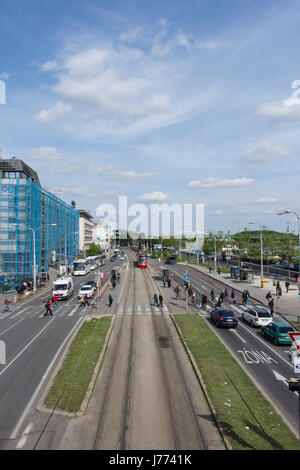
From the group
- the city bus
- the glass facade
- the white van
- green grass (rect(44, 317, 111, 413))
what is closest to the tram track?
green grass (rect(44, 317, 111, 413))

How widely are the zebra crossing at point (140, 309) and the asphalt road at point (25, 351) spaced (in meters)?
3.58

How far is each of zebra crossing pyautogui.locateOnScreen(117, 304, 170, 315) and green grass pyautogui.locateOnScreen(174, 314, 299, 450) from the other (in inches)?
419

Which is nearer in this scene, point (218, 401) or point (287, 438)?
point (287, 438)

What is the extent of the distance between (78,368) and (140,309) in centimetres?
1613

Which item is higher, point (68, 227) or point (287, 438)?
point (68, 227)

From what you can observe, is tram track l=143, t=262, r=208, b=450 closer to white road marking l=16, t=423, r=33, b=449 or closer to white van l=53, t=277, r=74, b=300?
white road marking l=16, t=423, r=33, b=449

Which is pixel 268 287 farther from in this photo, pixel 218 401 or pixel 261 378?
pixel 218 401

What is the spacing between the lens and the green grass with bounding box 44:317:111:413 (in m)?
13.2

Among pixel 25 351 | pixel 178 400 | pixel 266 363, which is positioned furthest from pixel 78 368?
pixel 266 363

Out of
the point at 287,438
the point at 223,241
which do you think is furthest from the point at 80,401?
the point at 223,241

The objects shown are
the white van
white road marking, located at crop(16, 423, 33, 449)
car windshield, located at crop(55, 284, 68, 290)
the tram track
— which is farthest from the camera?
car windshield, located at crop(55, 284, 68, 290)

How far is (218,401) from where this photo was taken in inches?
511

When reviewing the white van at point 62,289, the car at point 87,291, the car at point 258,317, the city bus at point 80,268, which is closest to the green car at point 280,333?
the car at point 258,317
